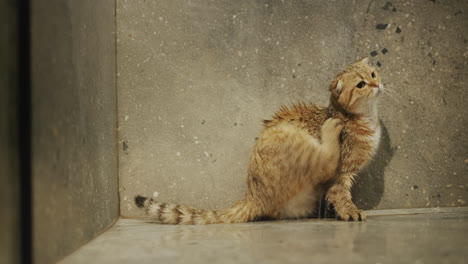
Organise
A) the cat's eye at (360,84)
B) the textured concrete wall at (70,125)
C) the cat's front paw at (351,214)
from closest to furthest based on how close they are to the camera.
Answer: the textured concrete wall at (70,125) < the cat's front paw at (351,214) < the cat's eye at (360,84)

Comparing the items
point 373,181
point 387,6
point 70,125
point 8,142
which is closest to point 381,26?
point 387,6

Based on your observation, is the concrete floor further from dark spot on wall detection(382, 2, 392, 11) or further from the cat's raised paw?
dark spot on wall detection(382, 2, 392, 11)

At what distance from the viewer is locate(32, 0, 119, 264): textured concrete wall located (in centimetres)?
134

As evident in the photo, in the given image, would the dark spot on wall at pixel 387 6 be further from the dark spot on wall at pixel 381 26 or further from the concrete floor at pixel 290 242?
the concrete floor at pixel 290 242

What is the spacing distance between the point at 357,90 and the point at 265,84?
1.94 ft

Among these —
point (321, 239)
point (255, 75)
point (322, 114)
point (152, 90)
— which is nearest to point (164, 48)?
point (152, 90)

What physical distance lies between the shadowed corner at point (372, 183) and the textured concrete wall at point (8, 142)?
213 cm

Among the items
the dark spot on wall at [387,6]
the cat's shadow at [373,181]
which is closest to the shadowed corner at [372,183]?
the cat's shadow at [373,181]

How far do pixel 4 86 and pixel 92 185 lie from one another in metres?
0.85

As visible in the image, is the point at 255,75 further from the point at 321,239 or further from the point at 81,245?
the point at 81,245

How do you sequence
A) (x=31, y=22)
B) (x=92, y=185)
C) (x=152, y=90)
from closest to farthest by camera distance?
(x=31, y=22), (x=92, y=185), (x=152, y=90)

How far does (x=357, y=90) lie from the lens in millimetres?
2469

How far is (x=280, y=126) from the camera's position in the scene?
98.2 inches

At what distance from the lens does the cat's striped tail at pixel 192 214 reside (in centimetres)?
237
